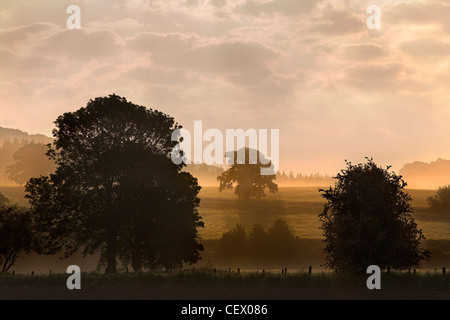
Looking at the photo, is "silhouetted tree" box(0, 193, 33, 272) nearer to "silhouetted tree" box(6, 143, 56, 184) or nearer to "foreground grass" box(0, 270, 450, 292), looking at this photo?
"foreground grass" box(0, 270, 450, 292)

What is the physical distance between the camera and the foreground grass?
3409cm

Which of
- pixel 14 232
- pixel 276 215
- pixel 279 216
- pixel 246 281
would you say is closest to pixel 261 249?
pixel 279 216

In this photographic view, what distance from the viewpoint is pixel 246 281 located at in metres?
35.3

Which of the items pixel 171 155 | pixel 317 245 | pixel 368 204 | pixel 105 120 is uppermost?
pixel 105 120

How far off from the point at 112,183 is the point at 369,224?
864 inches

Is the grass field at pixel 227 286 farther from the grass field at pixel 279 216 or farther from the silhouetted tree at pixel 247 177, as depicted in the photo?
the silhouetted tree at pixel 247 177

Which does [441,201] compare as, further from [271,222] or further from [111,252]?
[111,252]

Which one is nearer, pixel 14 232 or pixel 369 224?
pixel 369 224
